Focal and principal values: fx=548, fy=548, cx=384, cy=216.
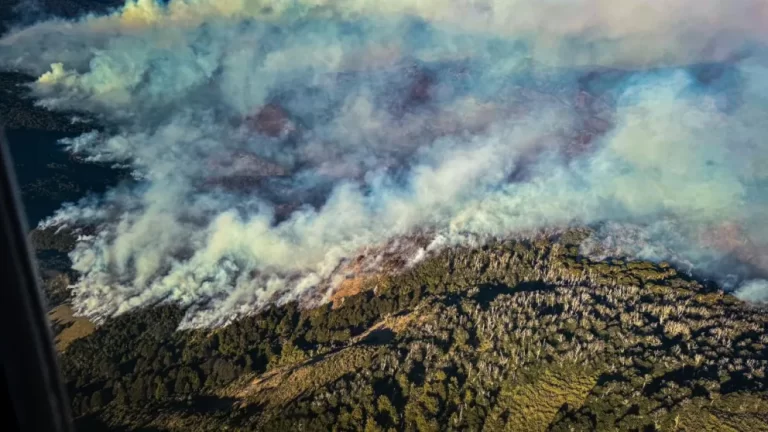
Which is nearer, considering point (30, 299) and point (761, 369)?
point (30, 299)

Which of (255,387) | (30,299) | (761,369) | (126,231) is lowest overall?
(761,369)

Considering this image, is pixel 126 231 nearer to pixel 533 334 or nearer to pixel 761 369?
pixel 533 334

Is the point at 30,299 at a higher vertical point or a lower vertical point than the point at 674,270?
higher

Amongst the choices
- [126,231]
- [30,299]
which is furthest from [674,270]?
[30,299]

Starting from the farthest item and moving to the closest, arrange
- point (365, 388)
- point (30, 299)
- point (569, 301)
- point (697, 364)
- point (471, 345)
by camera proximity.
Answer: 1. point (569, 301)
2. point (471, 345)
3. point (697, 364)
4. point (365, 388)
5. point (30, 299)

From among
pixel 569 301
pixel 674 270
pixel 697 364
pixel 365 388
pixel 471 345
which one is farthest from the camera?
pixel 674 270

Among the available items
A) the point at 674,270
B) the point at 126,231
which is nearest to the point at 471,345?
the point at 674,270
